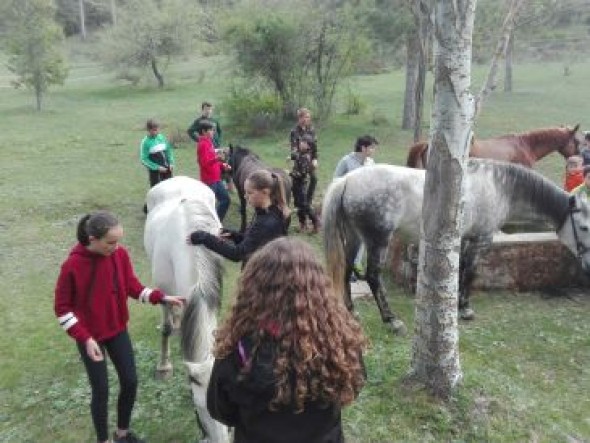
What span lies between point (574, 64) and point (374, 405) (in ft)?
105

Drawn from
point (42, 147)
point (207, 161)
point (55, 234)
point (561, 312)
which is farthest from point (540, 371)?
point (42, 147)

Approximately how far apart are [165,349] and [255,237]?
1346 mm

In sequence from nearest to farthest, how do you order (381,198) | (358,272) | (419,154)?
1. (381,198)
2. (358,272)
3. (419,154)

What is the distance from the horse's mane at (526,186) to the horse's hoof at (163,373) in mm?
3464

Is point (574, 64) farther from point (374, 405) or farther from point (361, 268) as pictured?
point (374, 405)

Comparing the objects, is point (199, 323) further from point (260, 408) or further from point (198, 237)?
point (260, 408)

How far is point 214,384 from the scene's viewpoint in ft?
6.87

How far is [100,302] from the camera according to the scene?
3580mm

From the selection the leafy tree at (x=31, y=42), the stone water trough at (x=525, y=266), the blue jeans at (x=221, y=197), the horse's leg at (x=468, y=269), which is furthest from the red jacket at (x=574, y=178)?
the leafy tree at (x=31, y=42)

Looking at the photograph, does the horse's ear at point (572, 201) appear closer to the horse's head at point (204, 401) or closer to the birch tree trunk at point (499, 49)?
the birch tree trunk at point (499, 49)

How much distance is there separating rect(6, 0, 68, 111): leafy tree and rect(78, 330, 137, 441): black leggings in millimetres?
21229

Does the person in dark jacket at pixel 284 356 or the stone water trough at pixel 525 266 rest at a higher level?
the person in dark jacket at pixel 284 356

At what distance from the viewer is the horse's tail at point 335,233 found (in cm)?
577

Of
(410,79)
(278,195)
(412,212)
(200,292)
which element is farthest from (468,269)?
(410,79)
